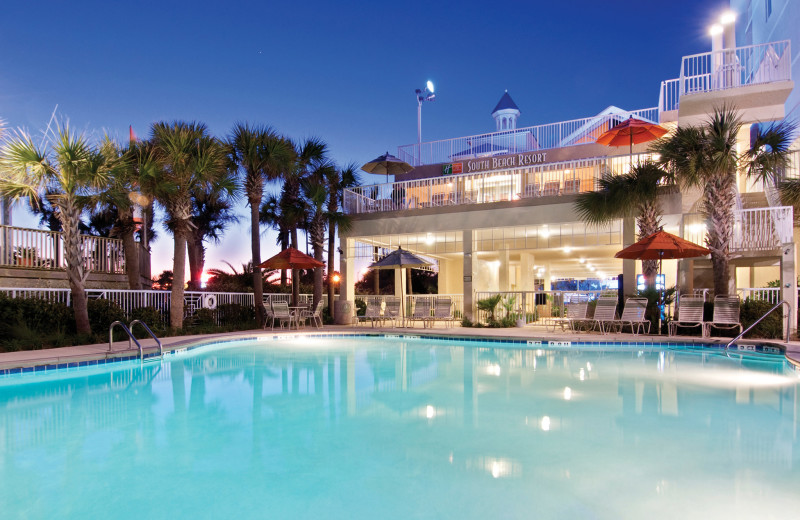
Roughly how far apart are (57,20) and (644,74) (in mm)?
52757

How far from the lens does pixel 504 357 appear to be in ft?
30.4

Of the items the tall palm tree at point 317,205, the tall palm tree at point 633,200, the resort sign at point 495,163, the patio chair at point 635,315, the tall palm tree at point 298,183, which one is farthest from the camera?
the resort sign at point 495,163

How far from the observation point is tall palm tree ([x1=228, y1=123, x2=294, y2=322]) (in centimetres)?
1408

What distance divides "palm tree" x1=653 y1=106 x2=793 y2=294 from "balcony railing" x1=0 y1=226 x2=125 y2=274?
15.6 metres

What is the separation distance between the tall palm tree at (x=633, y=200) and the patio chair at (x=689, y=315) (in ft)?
3.80

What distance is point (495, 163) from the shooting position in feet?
71.9

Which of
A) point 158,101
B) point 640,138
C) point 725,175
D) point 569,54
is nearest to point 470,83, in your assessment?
point 569,54

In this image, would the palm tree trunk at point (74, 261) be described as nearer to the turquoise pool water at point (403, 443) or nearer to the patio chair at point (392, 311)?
the turquoise pool water at point (403, 443)

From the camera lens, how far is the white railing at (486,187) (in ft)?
46.4

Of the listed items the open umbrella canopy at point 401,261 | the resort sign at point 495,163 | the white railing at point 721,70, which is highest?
the white railing at point 721,70

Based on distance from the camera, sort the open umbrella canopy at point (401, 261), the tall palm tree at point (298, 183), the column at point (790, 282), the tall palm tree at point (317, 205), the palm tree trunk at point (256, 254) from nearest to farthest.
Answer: the column at point (790, 282), the open umbrella canopy at point (401, 261), the palm tree trunk at point (256, 254), the tall palm tree at point (317, 205), the tall palm tree at point (298, 183)

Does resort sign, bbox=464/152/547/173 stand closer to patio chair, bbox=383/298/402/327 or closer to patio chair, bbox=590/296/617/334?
Result: patio chair, bbox=383/298/402/327

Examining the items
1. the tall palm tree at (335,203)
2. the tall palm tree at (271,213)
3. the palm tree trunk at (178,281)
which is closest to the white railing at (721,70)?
the tall palm tree at (335,203)

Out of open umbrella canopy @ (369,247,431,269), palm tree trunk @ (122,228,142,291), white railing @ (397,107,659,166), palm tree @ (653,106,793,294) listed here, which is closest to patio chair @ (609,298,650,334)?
palm tree @ (653,106,793,294)
